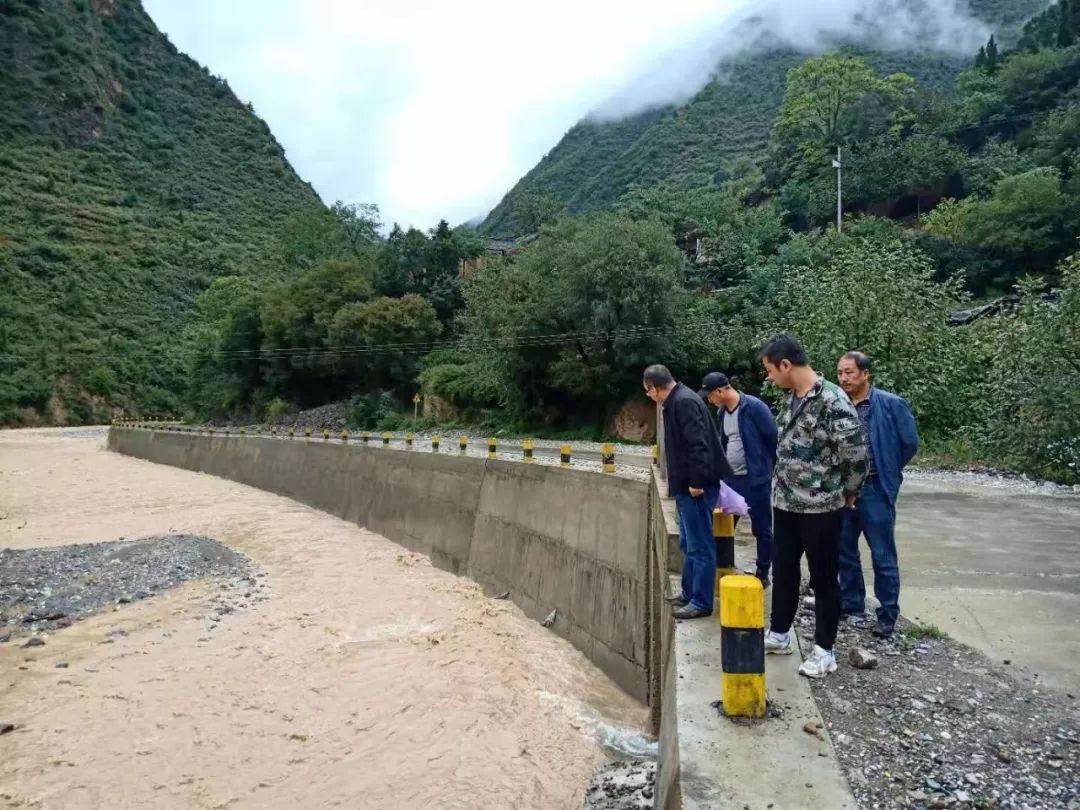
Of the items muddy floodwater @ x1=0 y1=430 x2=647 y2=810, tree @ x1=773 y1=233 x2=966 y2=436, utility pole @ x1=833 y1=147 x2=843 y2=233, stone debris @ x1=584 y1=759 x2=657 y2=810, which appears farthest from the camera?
utility pole @ x1=833 y1=147 x2=843 y2=233

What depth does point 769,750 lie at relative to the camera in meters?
3.22

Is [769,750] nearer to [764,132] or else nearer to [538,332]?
[538,332]

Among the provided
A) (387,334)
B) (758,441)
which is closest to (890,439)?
(758,441)

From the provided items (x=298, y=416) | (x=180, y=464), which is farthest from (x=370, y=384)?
(x=180, y=464)

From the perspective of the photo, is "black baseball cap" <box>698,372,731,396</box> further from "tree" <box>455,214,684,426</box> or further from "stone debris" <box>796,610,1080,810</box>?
"tree" <box>455,214,684,426</box>

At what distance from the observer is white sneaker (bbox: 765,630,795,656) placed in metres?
4.24

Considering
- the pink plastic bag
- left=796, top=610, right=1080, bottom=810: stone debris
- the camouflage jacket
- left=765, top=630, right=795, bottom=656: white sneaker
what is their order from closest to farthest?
left=796, top=610, right=1080, bottom=810: stone debris
the camouflage jacket
left=765, top=630, right=795, bottom=656: white sneaker
the pink plastic bag

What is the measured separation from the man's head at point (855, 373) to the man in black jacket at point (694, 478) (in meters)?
0.90

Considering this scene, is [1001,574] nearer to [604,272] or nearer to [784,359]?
[784,359]

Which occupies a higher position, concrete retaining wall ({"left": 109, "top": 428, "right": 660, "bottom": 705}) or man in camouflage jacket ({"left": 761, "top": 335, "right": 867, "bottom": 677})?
man in camouflage jacket ({"left": 761, "top": 335, "right": 867, "bottom": 677})

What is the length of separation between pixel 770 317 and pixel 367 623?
75.4ft

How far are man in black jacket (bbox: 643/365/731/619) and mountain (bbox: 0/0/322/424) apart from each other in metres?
64.6

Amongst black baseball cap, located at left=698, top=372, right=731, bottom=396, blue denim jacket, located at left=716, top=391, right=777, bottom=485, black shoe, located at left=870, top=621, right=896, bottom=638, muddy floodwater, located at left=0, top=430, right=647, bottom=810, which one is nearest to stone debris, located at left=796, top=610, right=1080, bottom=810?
black shoe, located at left=870, top=621, right=896, bottom=638

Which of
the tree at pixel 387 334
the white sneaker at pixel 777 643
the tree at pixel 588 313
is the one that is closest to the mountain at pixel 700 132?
the tree at pixel 387 334
